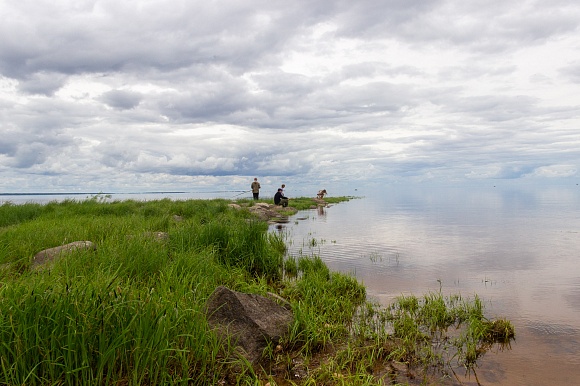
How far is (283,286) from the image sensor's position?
36.3 feet

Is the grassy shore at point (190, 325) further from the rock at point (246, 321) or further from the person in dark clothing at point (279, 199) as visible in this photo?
the person in dark clothing at point (279, 199)

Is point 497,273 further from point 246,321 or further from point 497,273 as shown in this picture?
point 246,321

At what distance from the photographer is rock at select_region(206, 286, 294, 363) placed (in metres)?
6.38

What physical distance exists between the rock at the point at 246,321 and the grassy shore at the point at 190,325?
20 cm

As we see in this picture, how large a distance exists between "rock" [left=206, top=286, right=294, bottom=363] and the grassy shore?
0.20 metres

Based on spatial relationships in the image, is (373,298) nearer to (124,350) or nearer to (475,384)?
(475,384)

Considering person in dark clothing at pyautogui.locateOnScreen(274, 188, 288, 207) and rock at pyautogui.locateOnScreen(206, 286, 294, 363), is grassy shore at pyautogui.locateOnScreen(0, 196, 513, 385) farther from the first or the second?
person in dark clothing at pyautogui.locateOnScreen(274, 188, 288, 207)

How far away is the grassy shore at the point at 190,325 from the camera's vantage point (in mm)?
4699

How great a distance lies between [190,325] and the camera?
5.63 metres

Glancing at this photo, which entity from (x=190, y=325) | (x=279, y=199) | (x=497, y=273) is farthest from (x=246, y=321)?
(x=279, y=199)

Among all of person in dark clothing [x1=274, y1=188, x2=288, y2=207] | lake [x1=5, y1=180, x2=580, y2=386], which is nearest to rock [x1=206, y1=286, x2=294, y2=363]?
lake [x1=5, y1=180, x2=580, y2=386]

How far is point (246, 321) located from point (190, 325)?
50.1 inches

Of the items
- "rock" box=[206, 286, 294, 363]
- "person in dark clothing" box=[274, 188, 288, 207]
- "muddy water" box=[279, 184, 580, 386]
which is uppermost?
"person in dark clothing" box=[274, 188, 288, 207]

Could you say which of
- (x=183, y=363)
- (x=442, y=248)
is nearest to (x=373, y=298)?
(x=183, y=363)
